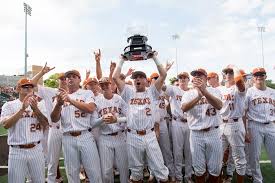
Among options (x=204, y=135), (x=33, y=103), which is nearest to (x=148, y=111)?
(x=204, y=135)

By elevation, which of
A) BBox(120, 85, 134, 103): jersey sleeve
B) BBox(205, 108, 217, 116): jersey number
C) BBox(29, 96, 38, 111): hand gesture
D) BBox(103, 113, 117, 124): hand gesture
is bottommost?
BBox(103, 113, 117, 124): hand gesture

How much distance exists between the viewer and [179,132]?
6.58m

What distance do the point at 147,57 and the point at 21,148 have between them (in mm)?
2320

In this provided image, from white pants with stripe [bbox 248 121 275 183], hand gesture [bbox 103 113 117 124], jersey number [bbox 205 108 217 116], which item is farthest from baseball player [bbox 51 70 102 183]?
white pants with stripe [bbox 248 121 275 183]

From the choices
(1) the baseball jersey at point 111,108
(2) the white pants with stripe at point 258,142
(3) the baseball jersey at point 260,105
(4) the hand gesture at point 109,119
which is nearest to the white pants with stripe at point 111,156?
(1) the baseball jersey at point 111,108

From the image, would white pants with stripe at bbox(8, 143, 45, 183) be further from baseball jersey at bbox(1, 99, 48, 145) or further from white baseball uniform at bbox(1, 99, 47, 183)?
baseball jersey at bbox(1, 99, 48, 145)

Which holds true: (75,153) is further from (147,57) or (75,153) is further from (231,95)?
(231,95)

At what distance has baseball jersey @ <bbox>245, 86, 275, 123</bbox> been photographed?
5.79 meters

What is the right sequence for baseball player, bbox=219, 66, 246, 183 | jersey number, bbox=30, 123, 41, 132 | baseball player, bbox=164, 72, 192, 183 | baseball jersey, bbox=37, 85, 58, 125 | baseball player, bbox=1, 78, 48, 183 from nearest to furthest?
baseball player, bbox=1, 78, 48, 183
jersey number, bbox=30, 123, 41, 132
baseball jersey, bbox=37, 85, 58, 125
baseball player, bbox=219, 66, 246, 183
baseball player, bbox=164, 72, 192, 183

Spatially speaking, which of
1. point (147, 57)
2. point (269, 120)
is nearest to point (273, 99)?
point (269, 120)

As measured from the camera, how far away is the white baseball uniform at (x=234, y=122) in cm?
605

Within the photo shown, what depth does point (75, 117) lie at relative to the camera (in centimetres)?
505

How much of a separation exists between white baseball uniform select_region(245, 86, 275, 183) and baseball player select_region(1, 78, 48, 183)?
367cm

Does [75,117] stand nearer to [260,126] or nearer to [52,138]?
[52,138]
